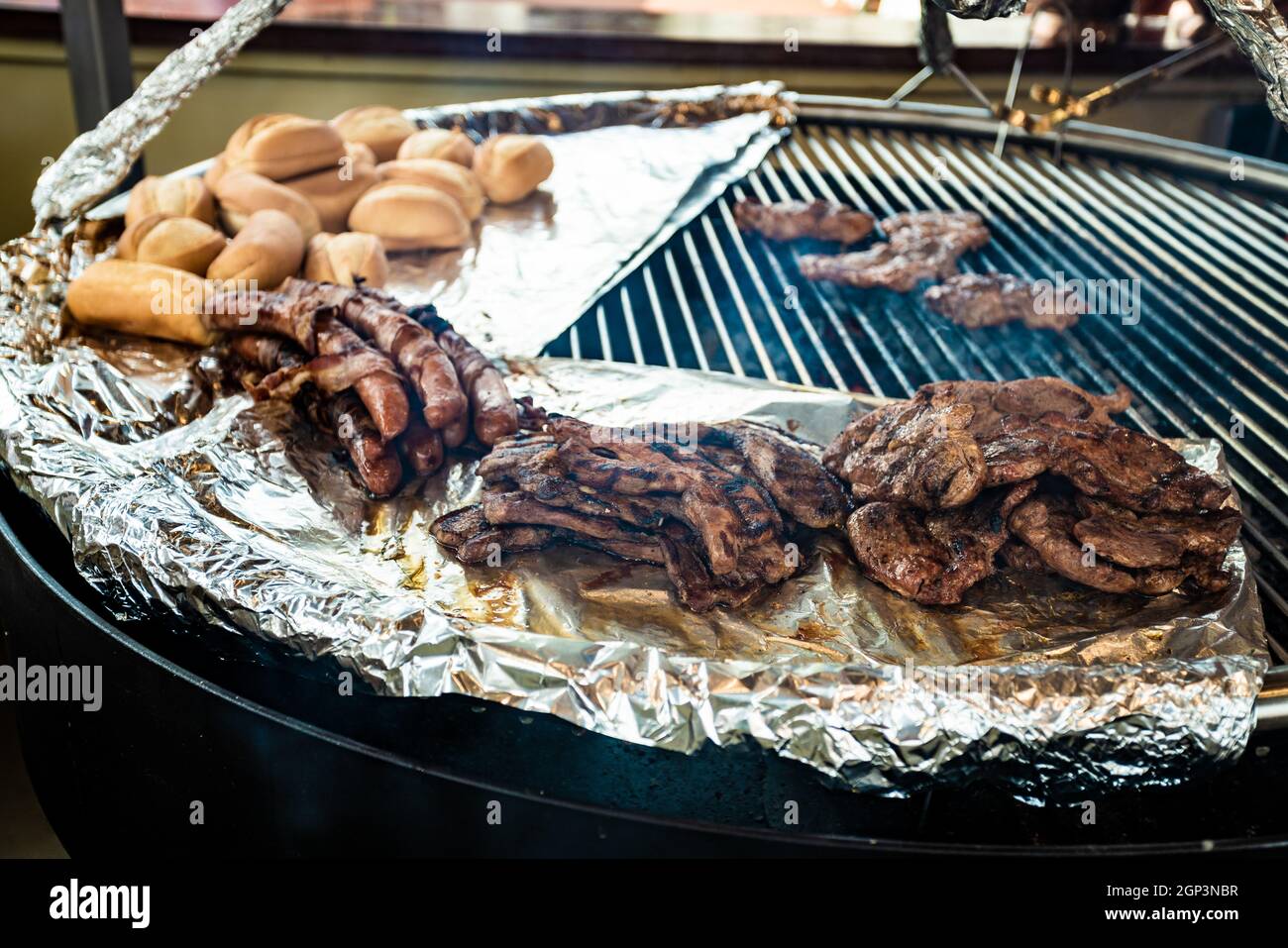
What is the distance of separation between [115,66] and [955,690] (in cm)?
350

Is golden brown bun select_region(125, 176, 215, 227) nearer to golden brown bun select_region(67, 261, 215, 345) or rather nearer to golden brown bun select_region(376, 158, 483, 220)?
golden brown bun select_region(67, 261, 215, 345)

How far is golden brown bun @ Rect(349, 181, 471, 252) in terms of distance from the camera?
3.45 meters

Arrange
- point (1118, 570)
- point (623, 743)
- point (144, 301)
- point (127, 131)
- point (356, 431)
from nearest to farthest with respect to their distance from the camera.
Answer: point (623, 743) < point (1118, 570) < point (356, 431) < point (144, 301) < point (127, 131)

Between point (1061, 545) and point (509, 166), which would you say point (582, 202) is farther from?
point (1061, 545)

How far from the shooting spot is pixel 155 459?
2211mm

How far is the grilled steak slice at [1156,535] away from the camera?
6.50 feet

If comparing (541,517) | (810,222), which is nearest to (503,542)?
(541,517)

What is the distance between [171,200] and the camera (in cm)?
331

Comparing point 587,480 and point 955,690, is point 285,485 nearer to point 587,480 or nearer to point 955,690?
point 587,480

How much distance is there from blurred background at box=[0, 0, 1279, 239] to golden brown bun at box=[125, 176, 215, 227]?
8.65 feet

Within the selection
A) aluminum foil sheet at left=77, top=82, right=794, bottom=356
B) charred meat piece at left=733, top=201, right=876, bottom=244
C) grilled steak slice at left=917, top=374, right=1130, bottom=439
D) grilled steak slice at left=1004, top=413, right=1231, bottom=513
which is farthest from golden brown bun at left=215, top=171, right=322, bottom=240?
grilled steak slice at left=1004, top=413, right=1231, bottom=513

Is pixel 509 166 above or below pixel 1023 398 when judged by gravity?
above

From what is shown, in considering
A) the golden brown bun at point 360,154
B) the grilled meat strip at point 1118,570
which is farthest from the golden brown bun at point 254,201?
the grilled meat strip at point 1118,570

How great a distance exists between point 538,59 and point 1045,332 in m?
4.02
